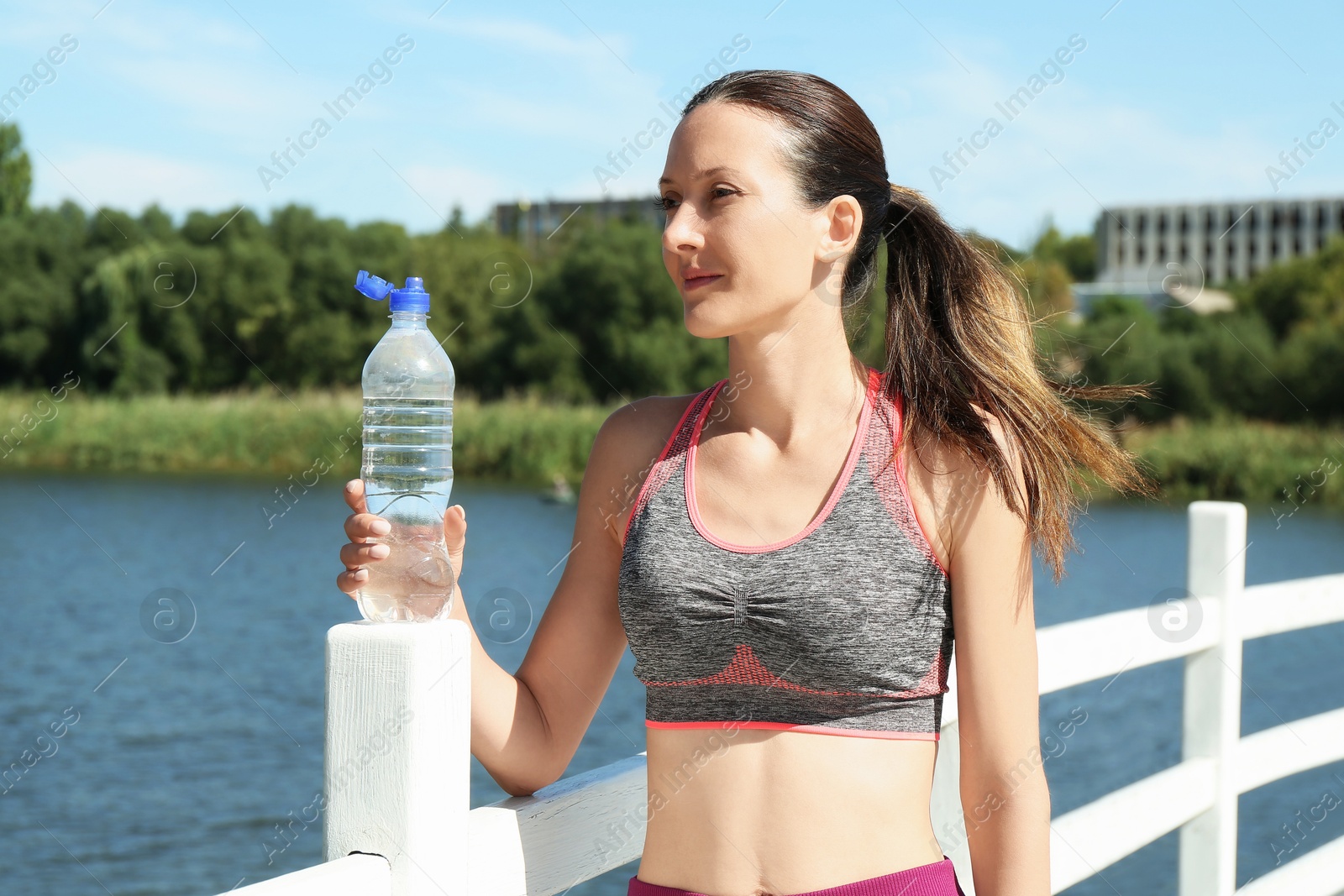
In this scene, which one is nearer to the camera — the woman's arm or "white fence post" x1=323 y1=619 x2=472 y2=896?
"white fence post" x1=323 y1=619 x2=472 y2=896

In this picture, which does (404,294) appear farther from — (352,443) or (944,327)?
(352,443)

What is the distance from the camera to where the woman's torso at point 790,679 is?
1702 millimetres

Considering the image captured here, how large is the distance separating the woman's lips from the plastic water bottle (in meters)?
0.36

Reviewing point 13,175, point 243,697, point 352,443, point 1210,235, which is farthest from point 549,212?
point 243,697

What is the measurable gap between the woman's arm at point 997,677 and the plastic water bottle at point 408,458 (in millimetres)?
691

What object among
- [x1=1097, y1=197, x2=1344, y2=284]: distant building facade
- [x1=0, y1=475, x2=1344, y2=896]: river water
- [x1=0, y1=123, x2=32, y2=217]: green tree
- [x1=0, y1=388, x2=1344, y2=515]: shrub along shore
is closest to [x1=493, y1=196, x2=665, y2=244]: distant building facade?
[x1=0, y1=123, x2=32, y2=217]: green tree

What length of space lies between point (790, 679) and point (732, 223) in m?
0.63

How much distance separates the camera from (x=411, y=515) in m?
1.59

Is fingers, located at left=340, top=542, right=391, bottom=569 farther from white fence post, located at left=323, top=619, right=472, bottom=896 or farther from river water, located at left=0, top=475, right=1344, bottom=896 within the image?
river water, located at left=0, top=475, right=1344, bottom=896

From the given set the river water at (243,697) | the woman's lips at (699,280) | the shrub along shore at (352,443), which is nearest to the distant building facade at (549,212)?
the shrub along shore at (352,443)

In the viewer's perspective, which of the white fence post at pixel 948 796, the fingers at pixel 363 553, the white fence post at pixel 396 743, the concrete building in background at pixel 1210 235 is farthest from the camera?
the concrete building in background at pixel 1210 235

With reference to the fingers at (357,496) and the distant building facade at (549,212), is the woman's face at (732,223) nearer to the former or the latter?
the fingers at (357,496)

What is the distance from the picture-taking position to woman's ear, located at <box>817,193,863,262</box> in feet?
6.20

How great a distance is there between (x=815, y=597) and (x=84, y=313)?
44264 millimetres
